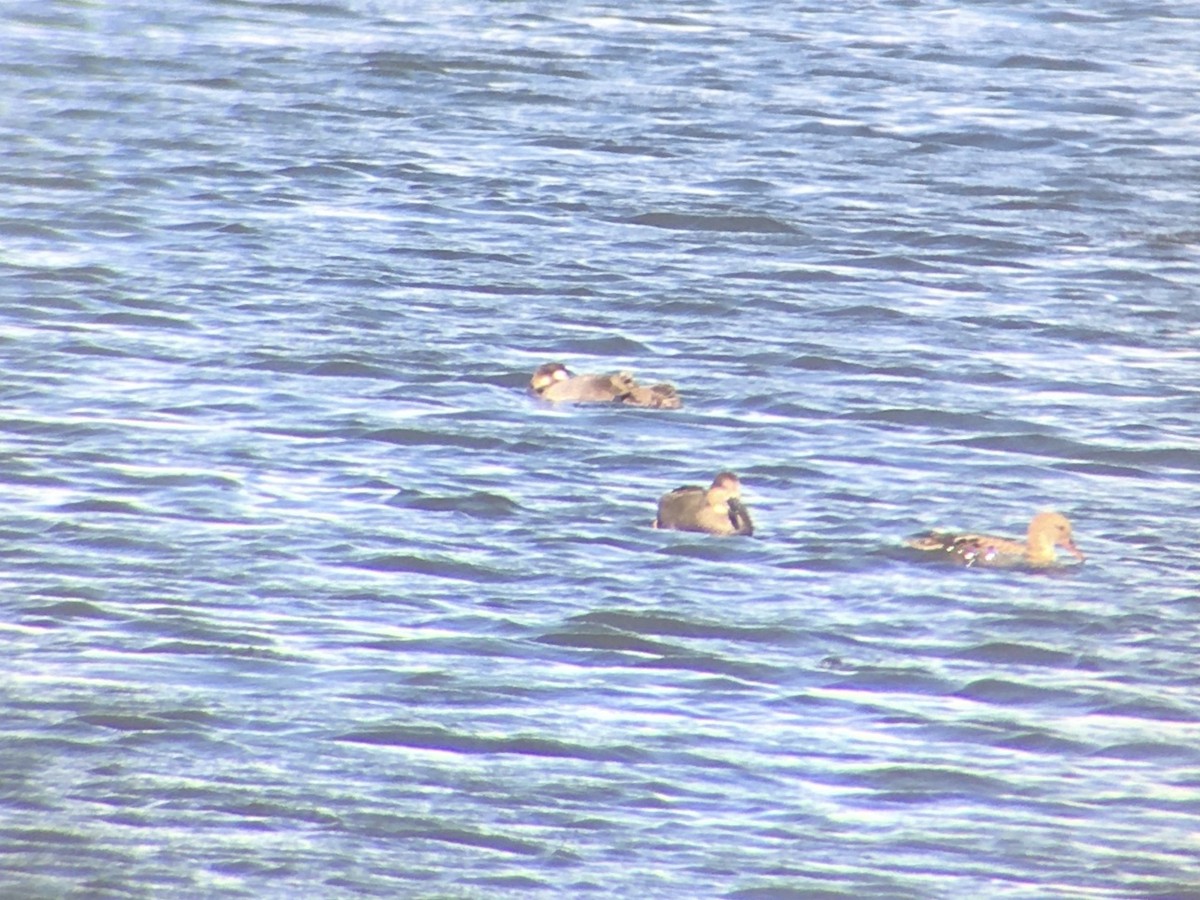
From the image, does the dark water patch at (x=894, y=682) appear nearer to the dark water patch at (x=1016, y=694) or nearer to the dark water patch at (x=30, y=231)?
the dark water patch at (x=1016, y=694)

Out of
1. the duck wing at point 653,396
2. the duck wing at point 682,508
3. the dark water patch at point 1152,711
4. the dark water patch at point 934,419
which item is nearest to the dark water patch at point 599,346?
the duck wing at point 653,396

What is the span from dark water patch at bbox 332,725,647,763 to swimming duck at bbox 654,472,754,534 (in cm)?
239

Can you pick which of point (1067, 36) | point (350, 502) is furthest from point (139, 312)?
point (1067, 36)

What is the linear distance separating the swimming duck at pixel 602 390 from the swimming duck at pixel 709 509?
193cm

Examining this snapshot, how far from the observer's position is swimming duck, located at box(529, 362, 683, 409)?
14008mm

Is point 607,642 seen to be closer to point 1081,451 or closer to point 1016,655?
point 1016,655

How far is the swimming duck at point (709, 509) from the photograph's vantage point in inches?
463

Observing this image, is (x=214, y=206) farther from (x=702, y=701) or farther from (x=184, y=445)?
(x=702, y=701)

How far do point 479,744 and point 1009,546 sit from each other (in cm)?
311

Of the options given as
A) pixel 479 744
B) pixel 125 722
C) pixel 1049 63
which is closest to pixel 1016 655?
pixel 479 744

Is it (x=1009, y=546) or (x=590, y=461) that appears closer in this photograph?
(x=1009, y=546)

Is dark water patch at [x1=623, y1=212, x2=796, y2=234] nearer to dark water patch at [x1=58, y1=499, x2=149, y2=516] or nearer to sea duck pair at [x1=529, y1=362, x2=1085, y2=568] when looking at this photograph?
sea duck pair at [x1=529, y1=362, x2=1085, y2=568]

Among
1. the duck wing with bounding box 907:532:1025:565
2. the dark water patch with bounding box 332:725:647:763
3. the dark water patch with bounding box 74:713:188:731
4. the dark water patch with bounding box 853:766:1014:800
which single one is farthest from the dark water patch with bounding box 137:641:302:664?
the duck wing with bounding box 907:532:1025:565

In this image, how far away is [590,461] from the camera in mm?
Result: 13445
